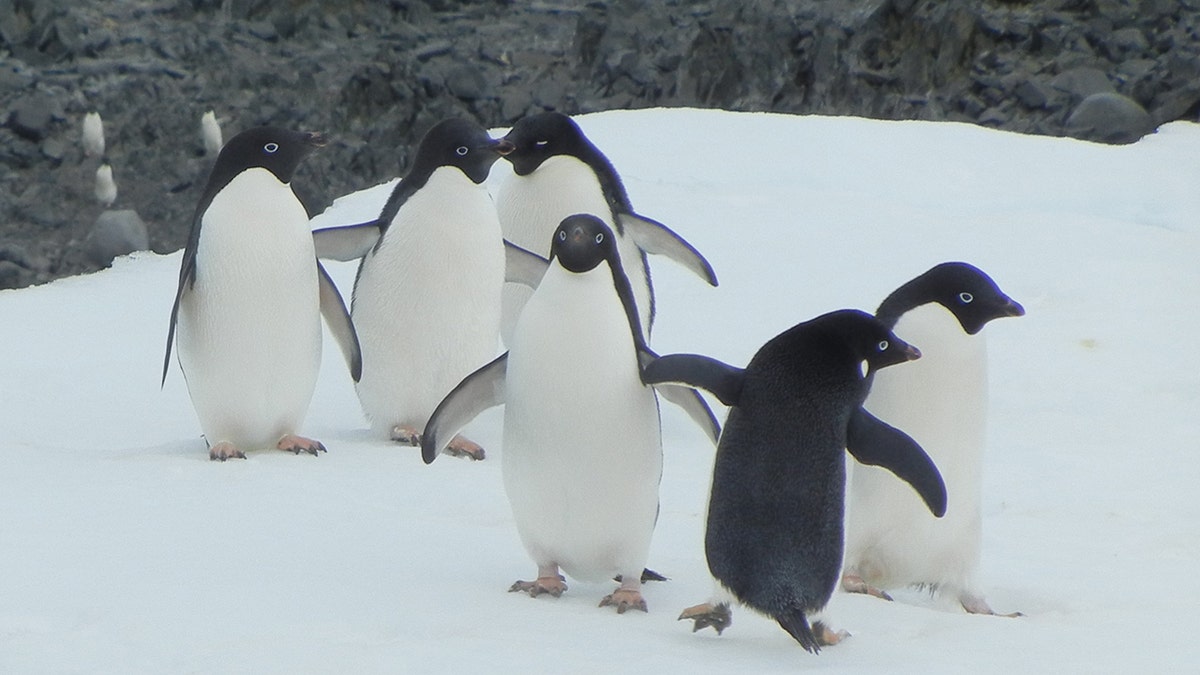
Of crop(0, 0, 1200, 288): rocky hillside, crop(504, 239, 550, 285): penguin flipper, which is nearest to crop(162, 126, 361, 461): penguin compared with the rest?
crop(504, 239, 550, 285): penguin flipper

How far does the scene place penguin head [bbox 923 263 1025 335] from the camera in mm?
2895

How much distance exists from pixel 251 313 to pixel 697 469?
116cm

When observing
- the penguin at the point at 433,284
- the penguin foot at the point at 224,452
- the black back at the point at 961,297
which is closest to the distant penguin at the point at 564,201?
the penguin at the point at 433,284

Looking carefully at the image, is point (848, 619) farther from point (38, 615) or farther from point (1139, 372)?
point (1139, 372)

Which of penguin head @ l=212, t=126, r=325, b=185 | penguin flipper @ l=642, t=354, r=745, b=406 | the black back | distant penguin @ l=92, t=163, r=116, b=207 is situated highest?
penguin head @ l=212, t=126, r=325, b=185

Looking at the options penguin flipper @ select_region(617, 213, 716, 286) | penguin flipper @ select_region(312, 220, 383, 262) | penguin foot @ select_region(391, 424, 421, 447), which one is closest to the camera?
penguin foot @ select_region(391, 424, 421, 447)

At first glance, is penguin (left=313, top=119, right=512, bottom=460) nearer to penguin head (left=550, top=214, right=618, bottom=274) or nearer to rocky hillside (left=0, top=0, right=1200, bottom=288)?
penguin head (left=550, top=214, right=618, bottom=274)

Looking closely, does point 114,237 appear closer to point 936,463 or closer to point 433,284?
point 433,284

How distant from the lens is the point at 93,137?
13227 millimetres

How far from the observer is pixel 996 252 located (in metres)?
6.20

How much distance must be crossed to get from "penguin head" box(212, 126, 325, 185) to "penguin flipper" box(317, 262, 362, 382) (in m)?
0.27

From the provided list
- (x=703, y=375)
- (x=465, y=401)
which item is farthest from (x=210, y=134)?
(x=703, y=375)

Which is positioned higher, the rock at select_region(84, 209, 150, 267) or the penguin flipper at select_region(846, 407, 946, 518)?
the penguin flipper at select_region(846, 407, 946, 518)

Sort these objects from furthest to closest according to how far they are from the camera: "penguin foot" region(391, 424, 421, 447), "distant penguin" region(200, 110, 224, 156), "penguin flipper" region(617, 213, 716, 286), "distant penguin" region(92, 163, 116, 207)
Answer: "distant penguin" region(200, 110, 224, 156) → "distant penguin" region(92, 163, 116, 207) → "penguin flipper" region(617, 213, 716, 286) → "penguin foot" region(391, 424, 421, 447)
